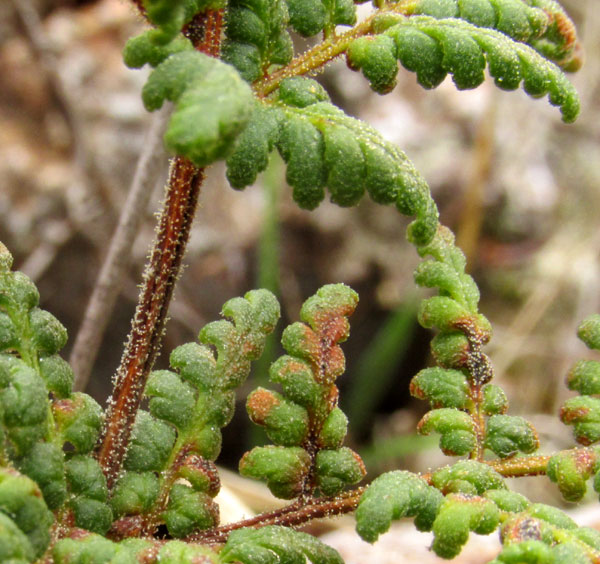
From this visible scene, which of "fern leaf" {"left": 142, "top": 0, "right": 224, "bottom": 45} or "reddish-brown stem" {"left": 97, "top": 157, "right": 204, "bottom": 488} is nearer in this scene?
"fern leaf" {"left": 142, "top": 0, "right": 224, "bottom": 45}

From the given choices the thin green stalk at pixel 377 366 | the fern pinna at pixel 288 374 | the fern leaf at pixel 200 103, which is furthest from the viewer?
the thin green stalk at pixel 377 366

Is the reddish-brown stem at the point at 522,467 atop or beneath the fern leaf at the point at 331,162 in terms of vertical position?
beneath

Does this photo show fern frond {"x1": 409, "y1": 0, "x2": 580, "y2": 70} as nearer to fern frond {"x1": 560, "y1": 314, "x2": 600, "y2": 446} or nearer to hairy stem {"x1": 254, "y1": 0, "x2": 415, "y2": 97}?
hairy stem {"x1": 254, "y1": 0, "x2": 415, "y2": 97}

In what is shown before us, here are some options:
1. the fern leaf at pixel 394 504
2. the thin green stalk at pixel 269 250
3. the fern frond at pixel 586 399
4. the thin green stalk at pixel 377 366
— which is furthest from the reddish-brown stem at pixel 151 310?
the thin green stalk at pixel 377 366

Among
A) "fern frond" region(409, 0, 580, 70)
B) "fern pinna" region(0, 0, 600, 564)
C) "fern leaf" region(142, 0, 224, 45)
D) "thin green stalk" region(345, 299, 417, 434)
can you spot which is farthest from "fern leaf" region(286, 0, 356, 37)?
"thin green stalk" region(345, 299, 417, 434)

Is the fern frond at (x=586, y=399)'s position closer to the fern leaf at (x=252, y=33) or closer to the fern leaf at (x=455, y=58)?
the fern leaf at (x=455, y=58)

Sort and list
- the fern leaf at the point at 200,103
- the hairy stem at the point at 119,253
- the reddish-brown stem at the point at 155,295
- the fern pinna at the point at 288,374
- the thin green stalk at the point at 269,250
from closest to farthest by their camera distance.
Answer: the fern leaf at the point at 200,103 → the fern pinna at the point at 288,374 → the reddish-brown stem at the point at 155,295 → the hairy stem at the point at 119,253 → the thin green stalk at the point at 269,250

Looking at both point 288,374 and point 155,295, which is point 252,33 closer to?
point 155,295

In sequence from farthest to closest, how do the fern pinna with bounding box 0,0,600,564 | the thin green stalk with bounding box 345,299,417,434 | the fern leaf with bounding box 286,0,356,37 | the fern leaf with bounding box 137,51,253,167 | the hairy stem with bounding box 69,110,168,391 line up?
the thin green stalk with bounding box 345,299,417,434 → the hairy stem with bounding box 69,110,168,391 → the fern leaf with bounding box 286,0,356,37 → the fern pinna with bounding box 0,0,600,564 → the fern leaf with bounding box 137,51,253,167
